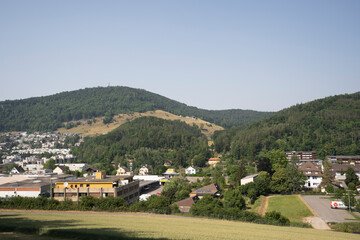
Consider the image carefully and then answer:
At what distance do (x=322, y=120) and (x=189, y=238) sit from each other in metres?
140

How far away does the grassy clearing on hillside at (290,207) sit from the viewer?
5006cm

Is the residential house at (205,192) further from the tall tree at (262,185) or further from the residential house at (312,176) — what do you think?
the residential house at (312,176)

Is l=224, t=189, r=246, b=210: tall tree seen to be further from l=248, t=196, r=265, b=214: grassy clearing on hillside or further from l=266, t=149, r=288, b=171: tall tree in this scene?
l=266, t=149, r=288, b=171: tall tree

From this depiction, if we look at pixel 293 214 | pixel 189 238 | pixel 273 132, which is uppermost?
pixel 273 132

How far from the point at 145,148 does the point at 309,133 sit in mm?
67240

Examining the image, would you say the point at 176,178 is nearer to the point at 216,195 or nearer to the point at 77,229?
the point at 216,195

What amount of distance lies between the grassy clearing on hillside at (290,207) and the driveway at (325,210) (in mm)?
1434

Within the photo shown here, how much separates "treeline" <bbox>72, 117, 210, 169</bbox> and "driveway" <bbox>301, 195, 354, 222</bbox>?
228 feet

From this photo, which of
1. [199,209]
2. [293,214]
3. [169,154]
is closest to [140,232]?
[199,209]

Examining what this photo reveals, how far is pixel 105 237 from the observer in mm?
22281

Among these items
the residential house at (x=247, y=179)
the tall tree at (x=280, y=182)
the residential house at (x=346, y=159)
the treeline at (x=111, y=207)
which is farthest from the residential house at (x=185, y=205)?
the residential house at (x=346, y=159)

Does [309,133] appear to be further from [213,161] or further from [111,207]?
[111,207]

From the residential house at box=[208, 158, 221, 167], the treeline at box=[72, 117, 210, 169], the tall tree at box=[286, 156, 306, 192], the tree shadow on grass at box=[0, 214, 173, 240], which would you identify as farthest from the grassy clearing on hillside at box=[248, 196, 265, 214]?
the residential house at box=[208, 158, 221, 167]

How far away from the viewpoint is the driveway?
47188 mm
